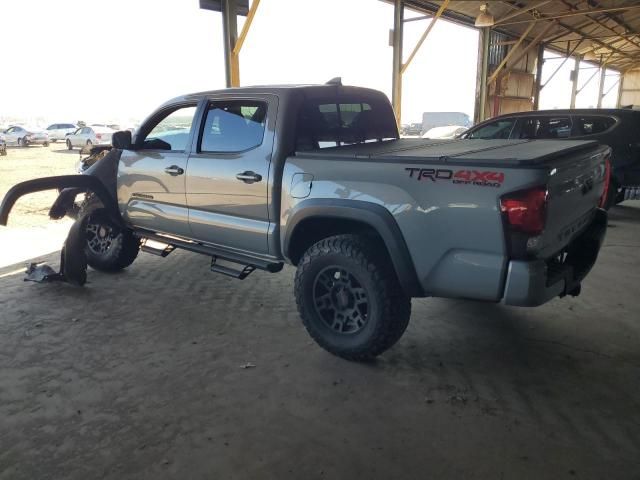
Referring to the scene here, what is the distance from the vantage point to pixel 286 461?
2203 mm

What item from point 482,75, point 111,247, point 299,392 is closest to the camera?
point 299,392

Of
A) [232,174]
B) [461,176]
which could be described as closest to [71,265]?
[232,174]

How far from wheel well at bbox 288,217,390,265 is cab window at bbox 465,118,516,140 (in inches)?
196

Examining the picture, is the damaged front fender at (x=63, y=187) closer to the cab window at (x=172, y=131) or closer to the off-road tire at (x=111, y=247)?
the off-road tire at (x=111, y=247)

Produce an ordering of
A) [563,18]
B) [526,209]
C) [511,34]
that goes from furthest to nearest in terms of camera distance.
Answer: [511,34] → [563,18] → [526,209]

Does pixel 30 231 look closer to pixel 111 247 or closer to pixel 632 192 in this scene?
pixel 111 247

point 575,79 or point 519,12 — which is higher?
point 519,12

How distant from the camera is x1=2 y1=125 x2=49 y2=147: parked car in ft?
79.0

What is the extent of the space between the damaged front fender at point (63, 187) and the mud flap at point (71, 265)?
0.94ft

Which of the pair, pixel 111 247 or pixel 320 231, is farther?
pixel 111 247

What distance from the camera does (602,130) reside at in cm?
686

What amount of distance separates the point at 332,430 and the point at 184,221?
7.45 ft

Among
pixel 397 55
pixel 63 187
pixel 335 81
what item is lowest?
pixel 63 187

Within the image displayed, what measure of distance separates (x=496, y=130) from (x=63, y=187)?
616 cm
